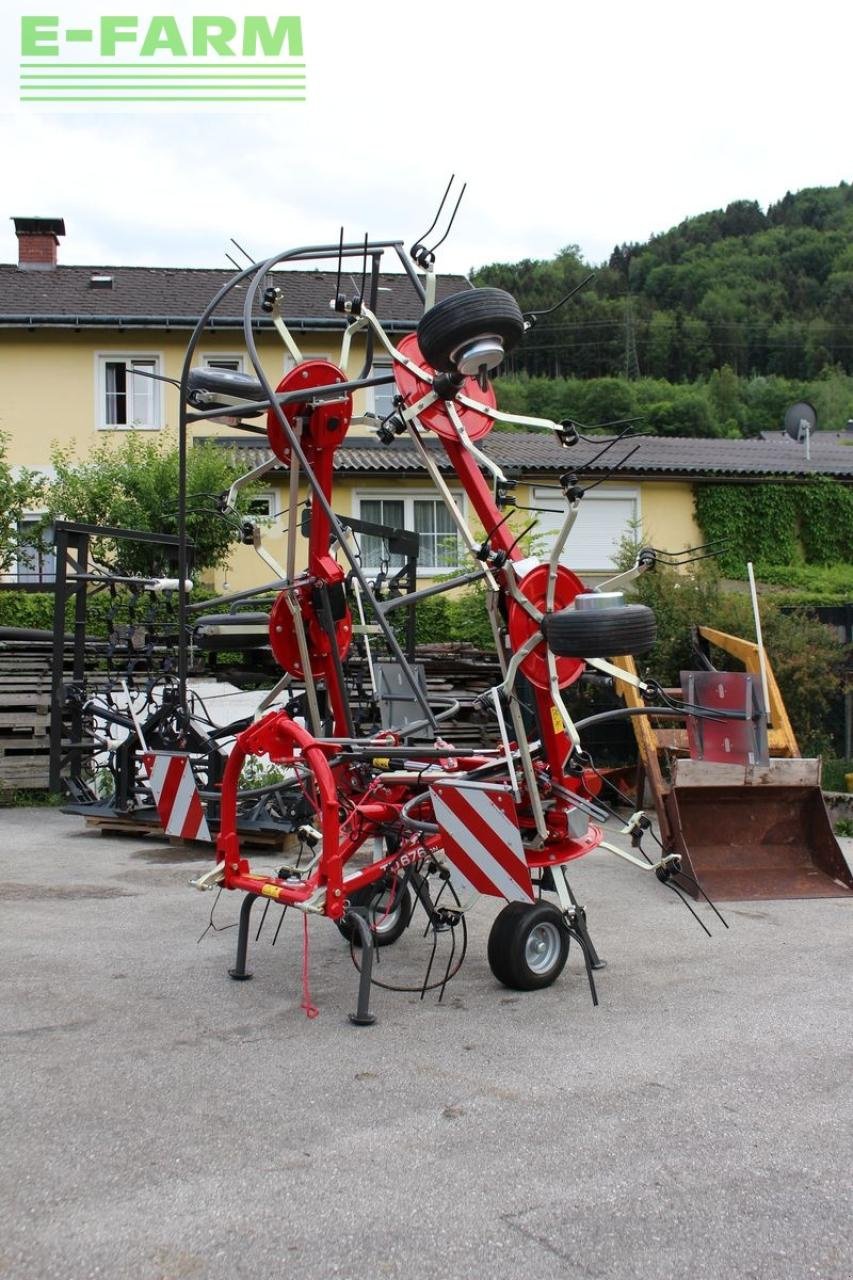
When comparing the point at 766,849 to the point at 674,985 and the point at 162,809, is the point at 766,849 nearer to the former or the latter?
the point at 674,985

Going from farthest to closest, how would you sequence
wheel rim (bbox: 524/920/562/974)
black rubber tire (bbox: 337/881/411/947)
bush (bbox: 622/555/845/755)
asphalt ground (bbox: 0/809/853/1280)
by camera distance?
bush (bbox: 622/555/845/755)
black rubber tire (bbox: 337/881/411/947)
wheel rim (bbox: 524/920/562/974)
asphalt ground (bbox: 0/809/853/1280)

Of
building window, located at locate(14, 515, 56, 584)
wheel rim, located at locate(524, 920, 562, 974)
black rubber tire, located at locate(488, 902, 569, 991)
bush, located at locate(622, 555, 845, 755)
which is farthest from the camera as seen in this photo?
building window, located at locate(14, 515, 56, 584)

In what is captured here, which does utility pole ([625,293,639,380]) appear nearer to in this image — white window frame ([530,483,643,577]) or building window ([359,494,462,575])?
white window frame ([530,483,643,577])

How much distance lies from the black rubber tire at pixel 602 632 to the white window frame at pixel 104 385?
69.0ft

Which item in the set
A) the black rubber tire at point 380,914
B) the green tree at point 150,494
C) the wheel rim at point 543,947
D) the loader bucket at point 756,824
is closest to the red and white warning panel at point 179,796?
the black rubber tire at point 380,914

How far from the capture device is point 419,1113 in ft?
13.3

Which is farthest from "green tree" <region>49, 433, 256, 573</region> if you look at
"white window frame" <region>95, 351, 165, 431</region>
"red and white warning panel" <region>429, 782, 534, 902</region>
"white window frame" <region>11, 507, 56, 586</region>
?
"red and white warning panel" <region>429, 782, 534, 902</region>

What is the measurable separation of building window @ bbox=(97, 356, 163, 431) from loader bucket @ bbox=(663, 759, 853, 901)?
1894 centimetres

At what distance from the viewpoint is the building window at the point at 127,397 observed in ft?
81.9

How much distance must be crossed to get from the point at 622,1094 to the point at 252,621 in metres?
3.72

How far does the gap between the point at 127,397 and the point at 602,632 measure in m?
21.7

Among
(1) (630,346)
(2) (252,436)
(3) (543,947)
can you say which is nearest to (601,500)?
(2) (252,436)

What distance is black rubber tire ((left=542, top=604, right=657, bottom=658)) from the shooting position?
4.93 metres

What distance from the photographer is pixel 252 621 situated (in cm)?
714
